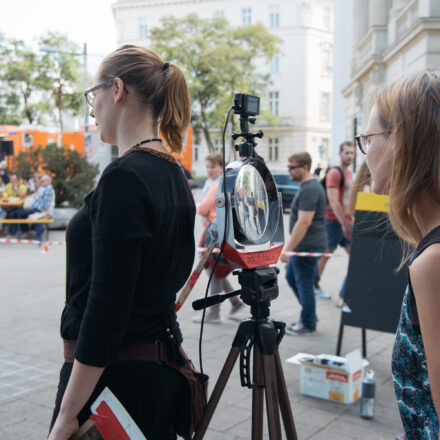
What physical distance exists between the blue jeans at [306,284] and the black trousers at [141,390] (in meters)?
4.09

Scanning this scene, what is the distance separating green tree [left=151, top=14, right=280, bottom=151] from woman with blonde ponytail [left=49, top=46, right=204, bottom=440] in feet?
126

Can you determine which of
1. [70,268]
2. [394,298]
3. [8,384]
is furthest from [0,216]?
[70,268]

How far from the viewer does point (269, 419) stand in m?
1.79

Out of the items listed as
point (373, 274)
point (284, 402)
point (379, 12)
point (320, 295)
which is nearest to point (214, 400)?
point (284, 402)

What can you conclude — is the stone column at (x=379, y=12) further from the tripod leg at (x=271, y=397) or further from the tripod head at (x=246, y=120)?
the tripod leg at (x=271, y=397)

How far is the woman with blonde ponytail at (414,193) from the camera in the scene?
1.30 m

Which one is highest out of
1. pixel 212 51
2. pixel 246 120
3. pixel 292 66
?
pixel 292 66

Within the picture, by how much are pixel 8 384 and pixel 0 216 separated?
10111 millimetres

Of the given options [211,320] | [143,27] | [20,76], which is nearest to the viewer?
[211,320]

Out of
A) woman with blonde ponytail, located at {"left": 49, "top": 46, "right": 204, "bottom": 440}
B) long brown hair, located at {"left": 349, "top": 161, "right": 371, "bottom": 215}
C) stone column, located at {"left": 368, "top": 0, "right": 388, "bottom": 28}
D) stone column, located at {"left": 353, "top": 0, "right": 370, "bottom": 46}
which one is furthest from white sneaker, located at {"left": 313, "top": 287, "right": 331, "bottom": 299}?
stone column, located at {"left": 353, "top": 0, "right": 370, "bottom": 46}

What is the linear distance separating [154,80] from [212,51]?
129ft

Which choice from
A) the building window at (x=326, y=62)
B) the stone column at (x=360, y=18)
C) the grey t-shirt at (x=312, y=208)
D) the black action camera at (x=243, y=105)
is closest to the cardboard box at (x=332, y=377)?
the grey t-shirt at (x=312, y=208)

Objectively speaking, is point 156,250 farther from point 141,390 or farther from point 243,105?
point 243,105

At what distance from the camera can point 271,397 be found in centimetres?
181
